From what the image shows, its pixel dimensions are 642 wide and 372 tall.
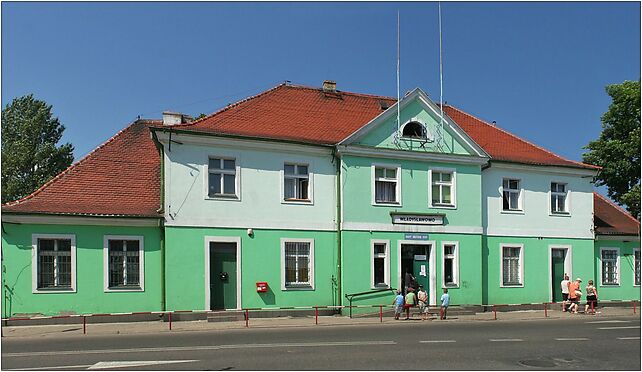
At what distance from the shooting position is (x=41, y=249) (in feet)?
76.9

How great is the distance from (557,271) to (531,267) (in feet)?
5.53


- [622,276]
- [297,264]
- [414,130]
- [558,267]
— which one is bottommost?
[622,276]

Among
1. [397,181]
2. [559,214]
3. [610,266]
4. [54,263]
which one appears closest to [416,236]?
[397,181]

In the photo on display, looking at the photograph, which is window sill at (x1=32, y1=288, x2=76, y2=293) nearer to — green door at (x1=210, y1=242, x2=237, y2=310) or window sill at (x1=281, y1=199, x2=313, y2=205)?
green door at (x1=210, y1=242, x2=237, y2=310)

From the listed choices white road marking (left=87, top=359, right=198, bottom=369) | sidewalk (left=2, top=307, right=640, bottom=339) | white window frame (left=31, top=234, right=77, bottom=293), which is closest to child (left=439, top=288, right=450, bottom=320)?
sidewalk (left=2, top=307, right=640, bottom=339)

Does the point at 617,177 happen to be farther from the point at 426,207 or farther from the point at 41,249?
the point at 41,249

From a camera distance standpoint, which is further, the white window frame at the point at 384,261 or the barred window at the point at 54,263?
the white window frame at the point at 384,261

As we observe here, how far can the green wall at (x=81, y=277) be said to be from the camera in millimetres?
23016

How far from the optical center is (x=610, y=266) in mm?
33969

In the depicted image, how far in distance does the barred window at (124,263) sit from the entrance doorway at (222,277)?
262cm

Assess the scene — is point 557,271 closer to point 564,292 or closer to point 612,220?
point 564,292

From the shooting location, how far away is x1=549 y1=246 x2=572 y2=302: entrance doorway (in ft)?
104

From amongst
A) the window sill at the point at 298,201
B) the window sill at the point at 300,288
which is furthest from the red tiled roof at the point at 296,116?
the window sill at the point at 300,288

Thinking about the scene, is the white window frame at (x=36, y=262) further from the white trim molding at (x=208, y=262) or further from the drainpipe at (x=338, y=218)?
the drainpipe at (x=338, y=218)
